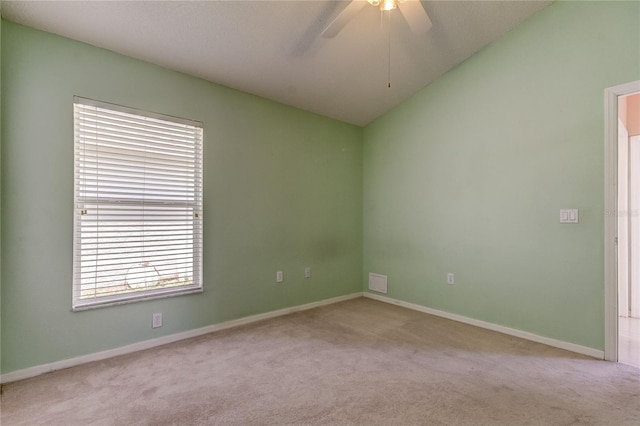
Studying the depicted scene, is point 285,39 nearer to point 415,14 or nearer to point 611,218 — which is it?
point 415,14

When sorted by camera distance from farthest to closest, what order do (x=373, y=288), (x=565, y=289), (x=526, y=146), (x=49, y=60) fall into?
(x=373, y=288) → (x=526, y=146) → (x=565, y=289) → (x=49, y=60)

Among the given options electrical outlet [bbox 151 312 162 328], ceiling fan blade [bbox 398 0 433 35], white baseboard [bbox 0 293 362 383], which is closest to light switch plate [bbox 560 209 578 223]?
ceiling fan blade [bbox 398 0 433 35]

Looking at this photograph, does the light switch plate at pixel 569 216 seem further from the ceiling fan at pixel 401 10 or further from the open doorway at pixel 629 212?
the ceiling fan at pixel 401 10

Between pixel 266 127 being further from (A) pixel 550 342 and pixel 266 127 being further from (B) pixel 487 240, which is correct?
(A) pixel 550 342

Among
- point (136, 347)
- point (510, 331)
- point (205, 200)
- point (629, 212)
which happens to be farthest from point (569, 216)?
point (136, 347)

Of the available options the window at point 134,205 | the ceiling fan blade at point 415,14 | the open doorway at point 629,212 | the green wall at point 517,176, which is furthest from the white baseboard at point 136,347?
the open doorway at point 629,212

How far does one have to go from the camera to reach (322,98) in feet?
12.2

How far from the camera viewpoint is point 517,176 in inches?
121

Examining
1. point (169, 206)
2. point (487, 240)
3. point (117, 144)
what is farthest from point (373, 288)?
point (117, 144)

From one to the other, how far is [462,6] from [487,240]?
2.23m

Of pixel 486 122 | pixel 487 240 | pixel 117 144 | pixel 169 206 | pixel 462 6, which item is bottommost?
pixel 487 240

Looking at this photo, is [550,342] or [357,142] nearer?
[550,342]

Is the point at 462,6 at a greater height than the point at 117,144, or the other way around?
the point at 462,6

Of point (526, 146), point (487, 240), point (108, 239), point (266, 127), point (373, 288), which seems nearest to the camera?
point (108, 239)
